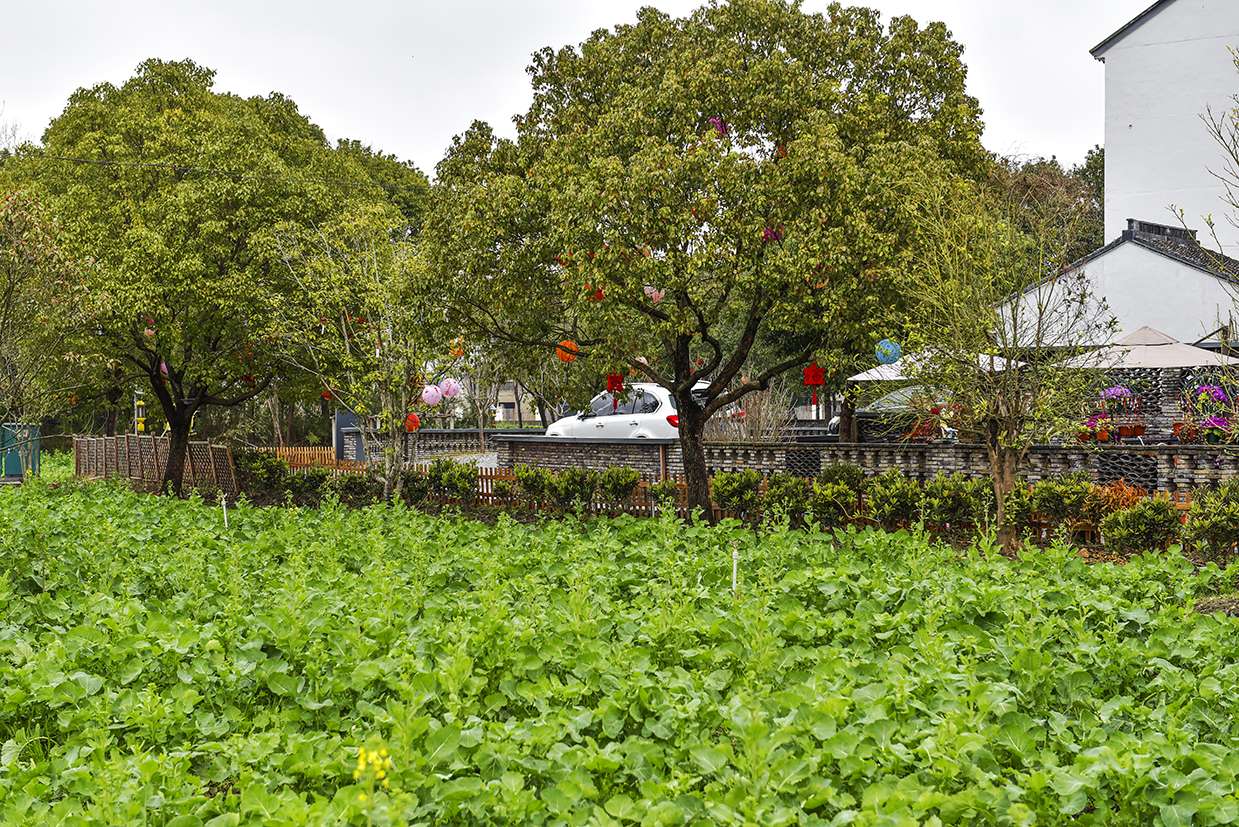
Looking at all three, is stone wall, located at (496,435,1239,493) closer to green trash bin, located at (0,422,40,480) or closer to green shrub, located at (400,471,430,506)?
green shrub, located at (400,471,430,506)

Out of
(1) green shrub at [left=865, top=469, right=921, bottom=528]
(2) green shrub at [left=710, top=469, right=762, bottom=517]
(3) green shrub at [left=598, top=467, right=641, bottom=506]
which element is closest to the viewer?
(1) green shrub at [left=865, top=469, right=921, bottom=528]

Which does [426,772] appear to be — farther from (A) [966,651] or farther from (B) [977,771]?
(A) [966,651]

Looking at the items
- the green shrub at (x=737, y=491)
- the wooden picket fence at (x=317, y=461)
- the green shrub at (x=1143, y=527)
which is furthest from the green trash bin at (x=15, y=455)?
the green shrub at (x=1143, y=527)

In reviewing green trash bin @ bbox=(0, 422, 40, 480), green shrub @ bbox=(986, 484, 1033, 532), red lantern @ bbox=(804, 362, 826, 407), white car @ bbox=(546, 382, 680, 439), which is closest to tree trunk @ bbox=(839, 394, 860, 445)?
white car @ bbox=(546, 382, 680, 439)

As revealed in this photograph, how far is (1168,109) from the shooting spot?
26.6 m

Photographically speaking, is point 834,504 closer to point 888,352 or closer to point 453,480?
point 888,352

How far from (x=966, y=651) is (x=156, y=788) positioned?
3.55 meters

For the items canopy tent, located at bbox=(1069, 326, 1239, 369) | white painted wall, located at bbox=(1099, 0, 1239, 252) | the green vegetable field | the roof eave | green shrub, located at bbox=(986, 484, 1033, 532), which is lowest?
the green vegetable field

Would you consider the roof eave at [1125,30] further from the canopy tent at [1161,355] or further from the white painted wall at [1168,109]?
the canopy tent at [1161,355]

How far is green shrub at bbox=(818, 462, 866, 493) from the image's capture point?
1260 cm

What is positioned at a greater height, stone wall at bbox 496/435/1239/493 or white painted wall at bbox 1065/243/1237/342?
white painted wall at bbox 1065/243/1237/342

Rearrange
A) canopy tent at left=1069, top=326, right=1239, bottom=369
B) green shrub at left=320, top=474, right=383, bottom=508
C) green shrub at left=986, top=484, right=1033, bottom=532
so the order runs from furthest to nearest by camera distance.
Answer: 1. green shrub at left=320, top=474, right=383, bottom=508
2. canopy tent at left=1069, top=326, right=1239, bottom=369
3. green shrub at left=986, top=484, right=1033, bottom=532

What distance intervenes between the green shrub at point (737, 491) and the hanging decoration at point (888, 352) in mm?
2482

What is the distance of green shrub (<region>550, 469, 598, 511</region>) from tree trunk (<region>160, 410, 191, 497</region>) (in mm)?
7676
